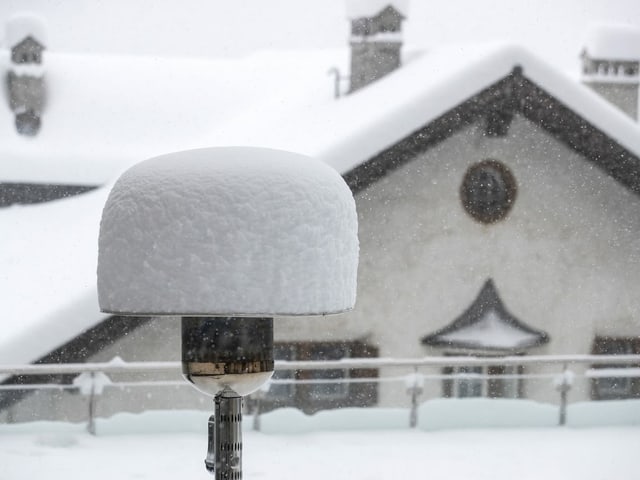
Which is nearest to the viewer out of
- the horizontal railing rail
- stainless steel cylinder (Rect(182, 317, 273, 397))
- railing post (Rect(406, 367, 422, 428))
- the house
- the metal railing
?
stainless steel cylinder (Rect(182, 317, 273, 397))

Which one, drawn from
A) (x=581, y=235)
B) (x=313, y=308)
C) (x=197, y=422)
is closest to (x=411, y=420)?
(x=197, y=422)

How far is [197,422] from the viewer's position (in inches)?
215

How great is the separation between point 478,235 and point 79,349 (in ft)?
11.5

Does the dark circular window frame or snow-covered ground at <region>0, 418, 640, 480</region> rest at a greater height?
the dark circular window frame

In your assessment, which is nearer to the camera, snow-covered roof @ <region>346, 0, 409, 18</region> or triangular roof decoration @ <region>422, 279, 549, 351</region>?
triangular roof decoration @ <region>422, 279, 549, 351</region>

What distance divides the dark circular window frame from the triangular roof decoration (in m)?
0.59

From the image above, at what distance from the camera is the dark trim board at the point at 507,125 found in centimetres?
659

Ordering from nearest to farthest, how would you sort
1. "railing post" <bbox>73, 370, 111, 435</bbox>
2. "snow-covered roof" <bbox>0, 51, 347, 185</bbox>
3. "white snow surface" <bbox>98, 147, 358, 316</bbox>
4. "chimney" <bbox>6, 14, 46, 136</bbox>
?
"white snow surface" <bbox>98, 147, 358, 316</bbox>, "railing post" <bbox>73, 370, 111, 435</bbox>, "snow-covered roof" <bbox>0, 51, 347, 185</bbox>, "chimney" <bbox>6, 14, 46, 136</bbox>

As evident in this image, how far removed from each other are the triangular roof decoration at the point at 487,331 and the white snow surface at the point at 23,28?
7.52 metres

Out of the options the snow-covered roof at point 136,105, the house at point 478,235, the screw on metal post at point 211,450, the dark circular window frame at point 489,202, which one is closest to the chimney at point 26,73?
the snow-covered roof at point 136,105

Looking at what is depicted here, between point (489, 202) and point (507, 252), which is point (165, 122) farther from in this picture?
point (507, 252)

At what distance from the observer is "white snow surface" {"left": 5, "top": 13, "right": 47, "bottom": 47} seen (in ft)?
35.8

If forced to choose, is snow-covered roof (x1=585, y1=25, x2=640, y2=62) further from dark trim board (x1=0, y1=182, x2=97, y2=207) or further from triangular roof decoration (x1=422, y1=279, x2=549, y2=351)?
dark trim board (x1=0, y1=182, x2=97, y2=207)

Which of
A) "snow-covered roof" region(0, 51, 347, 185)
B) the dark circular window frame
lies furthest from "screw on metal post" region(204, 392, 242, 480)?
"snow-covered roof" region(0, 51, 347, 185)
